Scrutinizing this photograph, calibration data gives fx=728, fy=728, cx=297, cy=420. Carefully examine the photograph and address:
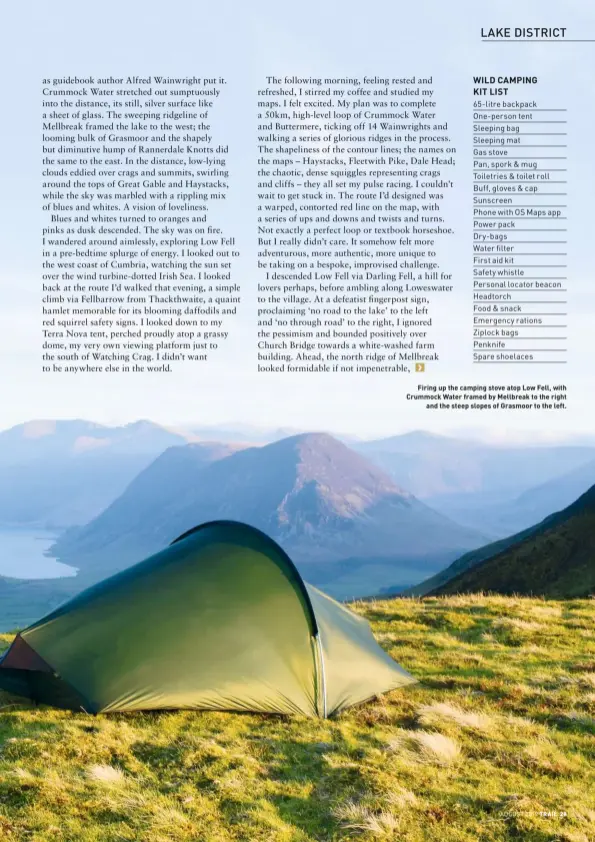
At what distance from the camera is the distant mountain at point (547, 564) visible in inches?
2418

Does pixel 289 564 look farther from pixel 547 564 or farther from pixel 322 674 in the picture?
pixel 547 564

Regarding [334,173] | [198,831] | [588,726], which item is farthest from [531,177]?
[198,831]

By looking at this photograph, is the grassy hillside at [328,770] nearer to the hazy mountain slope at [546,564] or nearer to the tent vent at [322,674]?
the tent vent at [322,674]

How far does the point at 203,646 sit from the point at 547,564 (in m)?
59.9

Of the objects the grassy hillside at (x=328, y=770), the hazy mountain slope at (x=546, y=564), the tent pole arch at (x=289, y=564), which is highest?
the tent pole arch at (x=289, y=564)

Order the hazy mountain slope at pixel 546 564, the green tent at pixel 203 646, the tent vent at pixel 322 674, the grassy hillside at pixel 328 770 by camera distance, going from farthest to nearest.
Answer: the hazy mountain slope at pixel 546 564, the tent vent at pixel 322 674, the green tent at pixel 203 646, the grassy hillside at pixel 328 770

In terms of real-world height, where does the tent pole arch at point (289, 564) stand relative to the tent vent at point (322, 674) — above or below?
above

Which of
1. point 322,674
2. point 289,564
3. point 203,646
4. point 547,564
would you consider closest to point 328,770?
point 322,674

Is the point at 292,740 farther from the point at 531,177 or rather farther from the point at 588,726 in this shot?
the point at 531,177

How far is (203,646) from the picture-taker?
12.0m

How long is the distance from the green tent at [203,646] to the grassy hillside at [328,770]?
1.11 feet

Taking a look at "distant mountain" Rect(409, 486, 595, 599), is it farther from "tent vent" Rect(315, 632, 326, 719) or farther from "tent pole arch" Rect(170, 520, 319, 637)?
"tent vent" Rect(315, 632, 326, 719)

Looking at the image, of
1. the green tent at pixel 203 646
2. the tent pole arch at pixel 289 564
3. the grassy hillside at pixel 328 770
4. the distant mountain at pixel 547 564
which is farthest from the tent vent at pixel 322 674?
the distant mountain at pixel 547 564

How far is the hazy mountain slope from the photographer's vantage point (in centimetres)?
6153
